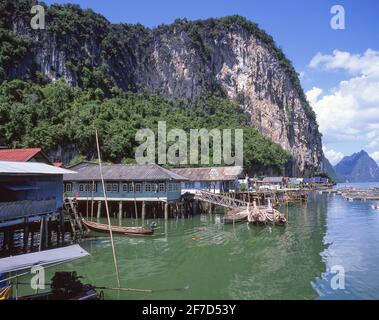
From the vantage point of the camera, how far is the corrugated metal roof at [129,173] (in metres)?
38.6

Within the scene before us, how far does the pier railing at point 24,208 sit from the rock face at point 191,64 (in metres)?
63.9

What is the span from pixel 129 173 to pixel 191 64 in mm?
86643

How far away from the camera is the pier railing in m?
19.7

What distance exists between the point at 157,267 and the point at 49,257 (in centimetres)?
753

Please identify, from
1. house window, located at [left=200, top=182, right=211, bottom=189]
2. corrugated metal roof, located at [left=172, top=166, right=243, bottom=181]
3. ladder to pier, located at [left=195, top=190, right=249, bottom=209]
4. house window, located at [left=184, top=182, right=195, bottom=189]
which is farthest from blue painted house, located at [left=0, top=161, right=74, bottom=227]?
house window, located at [left=200, top=182, right=211, bottom=189]

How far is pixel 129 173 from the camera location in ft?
131

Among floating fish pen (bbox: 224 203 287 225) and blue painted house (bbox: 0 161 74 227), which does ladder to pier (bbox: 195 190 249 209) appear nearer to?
floating fish pen (bbox: 224 203 287 225)

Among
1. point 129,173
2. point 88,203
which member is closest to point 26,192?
point 129,173

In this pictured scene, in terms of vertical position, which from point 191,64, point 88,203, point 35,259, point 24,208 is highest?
point 191,64

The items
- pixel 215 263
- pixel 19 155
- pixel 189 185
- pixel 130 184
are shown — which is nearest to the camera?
pixel 215 263

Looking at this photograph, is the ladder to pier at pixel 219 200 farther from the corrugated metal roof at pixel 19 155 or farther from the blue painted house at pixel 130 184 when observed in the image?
the corrugated metal roof at pixel 19 155

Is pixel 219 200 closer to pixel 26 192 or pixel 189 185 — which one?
pixel 189 185

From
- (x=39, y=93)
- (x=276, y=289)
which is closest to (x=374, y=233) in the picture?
(x=276, y=289)

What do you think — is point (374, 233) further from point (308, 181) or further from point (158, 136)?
point (308, 181)
